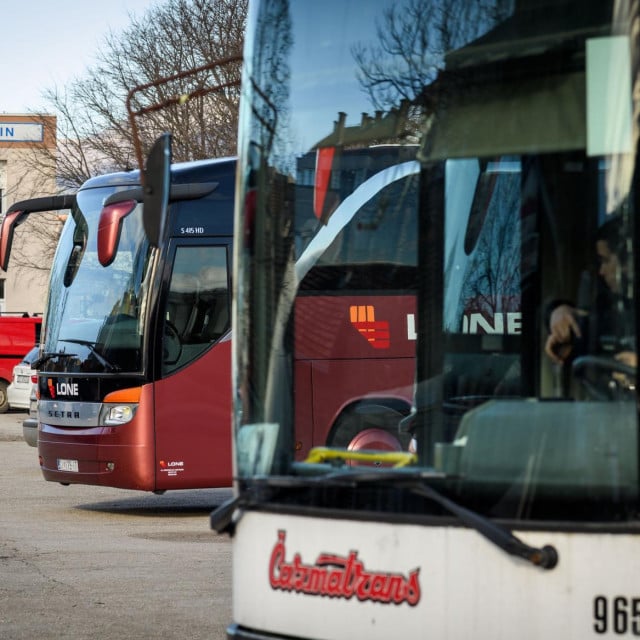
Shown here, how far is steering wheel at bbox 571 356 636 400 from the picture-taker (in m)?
3.93

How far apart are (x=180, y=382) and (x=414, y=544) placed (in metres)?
9.13

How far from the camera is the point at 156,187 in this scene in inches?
182

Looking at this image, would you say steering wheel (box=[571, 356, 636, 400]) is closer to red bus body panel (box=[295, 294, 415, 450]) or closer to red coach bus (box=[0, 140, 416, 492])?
red bus body panel (box=[295, 294, 415, 450])

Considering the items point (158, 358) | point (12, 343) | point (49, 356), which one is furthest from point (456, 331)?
point (12, 343)

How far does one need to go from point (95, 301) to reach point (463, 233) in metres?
8.55

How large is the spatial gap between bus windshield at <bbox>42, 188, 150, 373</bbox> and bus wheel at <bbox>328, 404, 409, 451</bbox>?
7.82m

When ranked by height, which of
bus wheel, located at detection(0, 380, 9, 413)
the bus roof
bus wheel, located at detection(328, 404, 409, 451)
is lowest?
bus wheel, located at detection(0, 380, 9, 413)

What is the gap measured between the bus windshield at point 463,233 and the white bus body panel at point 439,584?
136 mm

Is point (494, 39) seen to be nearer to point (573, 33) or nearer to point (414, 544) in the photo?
point (573, 33)

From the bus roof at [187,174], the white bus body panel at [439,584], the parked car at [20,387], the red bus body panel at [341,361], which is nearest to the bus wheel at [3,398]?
the parked car at [20,387]

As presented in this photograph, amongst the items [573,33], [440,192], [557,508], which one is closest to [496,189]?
[440,192]

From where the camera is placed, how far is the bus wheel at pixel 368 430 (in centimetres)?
458

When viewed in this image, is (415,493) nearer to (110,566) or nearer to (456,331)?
(456,331)

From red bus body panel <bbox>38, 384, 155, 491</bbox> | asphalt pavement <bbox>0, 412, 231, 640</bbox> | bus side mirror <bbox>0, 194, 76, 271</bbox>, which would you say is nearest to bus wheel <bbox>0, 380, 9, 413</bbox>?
asphalt pavement <bbox>0, 412, 231, 640</bbox>
